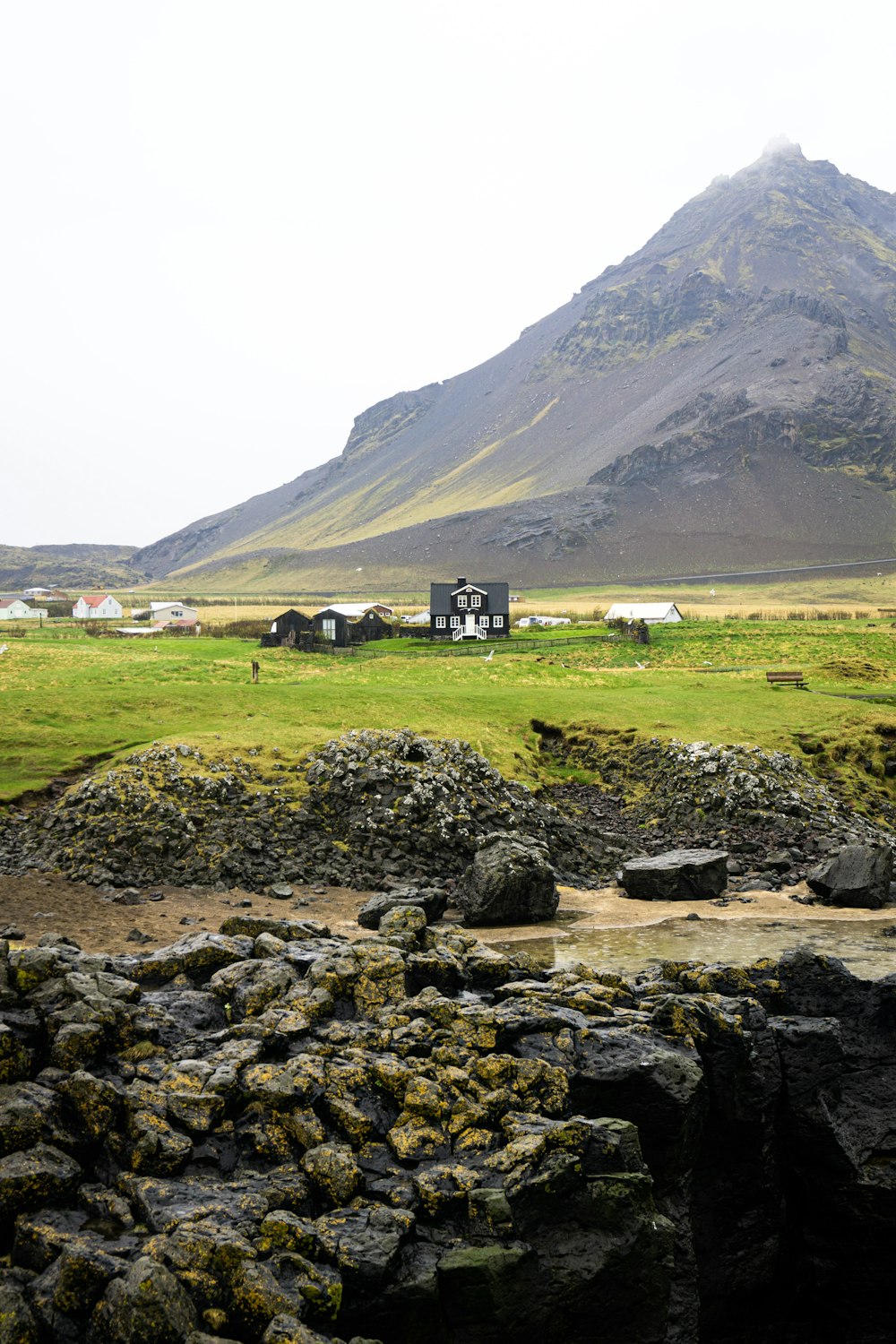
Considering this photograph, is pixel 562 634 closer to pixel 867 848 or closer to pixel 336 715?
pixel 336 715

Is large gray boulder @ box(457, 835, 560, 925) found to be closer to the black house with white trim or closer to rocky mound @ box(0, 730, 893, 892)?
rocky mound @ box(0, 730, 893, 892)

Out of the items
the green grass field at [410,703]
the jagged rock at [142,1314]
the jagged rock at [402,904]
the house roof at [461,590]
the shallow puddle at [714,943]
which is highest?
the house roof at [461,590]

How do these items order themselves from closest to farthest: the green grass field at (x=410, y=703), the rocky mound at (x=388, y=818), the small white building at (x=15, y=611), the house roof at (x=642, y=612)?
the rocky mound at (x=388, y=818), the green grass field at (x=410, y=703), the house roof at (x=642, y=612), the small white building at (x=15, y=611)

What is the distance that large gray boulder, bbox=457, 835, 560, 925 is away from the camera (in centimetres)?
3266

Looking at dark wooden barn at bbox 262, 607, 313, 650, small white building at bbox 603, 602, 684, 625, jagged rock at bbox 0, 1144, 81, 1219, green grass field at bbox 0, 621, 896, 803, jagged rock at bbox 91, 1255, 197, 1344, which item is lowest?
jagged rock at bbox 91, 1255, 197, 1344

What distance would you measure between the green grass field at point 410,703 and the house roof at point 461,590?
47289 millimetres

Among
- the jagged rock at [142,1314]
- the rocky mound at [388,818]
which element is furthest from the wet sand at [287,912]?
the jagged rock at [142,1314]

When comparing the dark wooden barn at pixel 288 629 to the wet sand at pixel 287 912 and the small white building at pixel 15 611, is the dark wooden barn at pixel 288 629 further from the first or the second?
the small white building at pixel 15 611

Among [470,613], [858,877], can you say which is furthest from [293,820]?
[470,613]

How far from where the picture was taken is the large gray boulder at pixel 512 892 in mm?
32656

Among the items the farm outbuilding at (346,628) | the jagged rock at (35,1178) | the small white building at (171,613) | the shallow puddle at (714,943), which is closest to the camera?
the jagged rock at (35,1178)

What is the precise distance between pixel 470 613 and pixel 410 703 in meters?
81.6

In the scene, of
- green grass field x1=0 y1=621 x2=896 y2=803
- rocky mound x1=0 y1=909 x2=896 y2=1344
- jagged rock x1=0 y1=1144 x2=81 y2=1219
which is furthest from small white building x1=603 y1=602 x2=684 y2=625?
jagged rock x1=0 y1=1144 x2=81 y2=1219

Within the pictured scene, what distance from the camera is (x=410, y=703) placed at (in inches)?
2148
